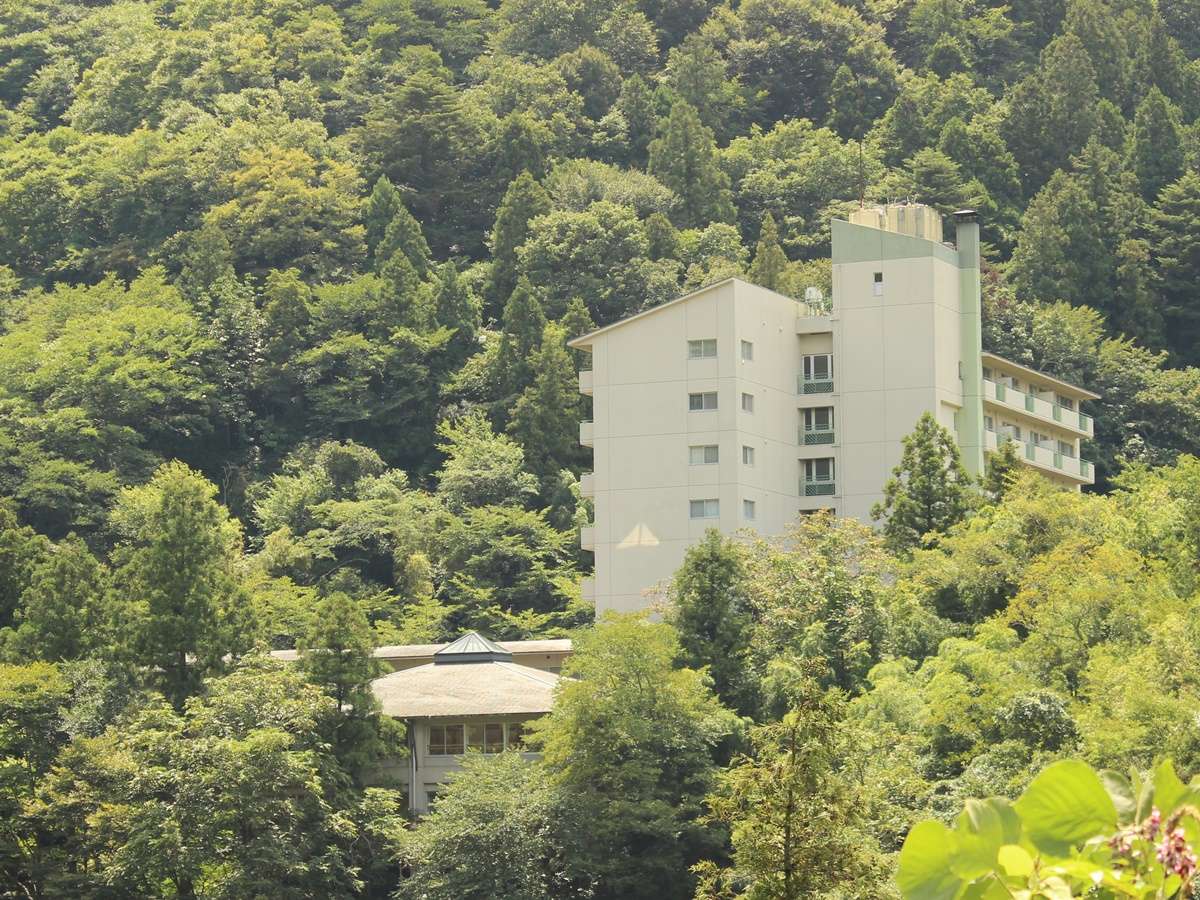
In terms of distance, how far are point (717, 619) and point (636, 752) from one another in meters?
5.95

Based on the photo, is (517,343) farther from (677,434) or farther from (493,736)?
(493,736)

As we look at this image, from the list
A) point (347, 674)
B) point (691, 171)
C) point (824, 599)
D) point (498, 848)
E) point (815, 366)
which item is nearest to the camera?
point (498, 848)

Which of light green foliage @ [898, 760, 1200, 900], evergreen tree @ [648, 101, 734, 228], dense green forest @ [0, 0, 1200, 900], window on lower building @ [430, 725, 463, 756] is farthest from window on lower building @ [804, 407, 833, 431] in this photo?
light green foliage @ [898, 760, 1200, 900]

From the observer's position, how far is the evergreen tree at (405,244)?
95.2m

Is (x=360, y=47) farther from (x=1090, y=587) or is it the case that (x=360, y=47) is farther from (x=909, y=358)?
(x=1090, y=587)

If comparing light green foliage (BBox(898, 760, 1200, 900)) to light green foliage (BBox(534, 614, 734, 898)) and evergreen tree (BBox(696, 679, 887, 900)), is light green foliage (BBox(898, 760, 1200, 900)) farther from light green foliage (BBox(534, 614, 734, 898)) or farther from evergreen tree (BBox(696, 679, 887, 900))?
light green foliage (BBox(534, 614, 734, 898))

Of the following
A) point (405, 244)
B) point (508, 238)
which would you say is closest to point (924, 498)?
point (508, 238)

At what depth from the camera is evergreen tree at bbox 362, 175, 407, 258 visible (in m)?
97.9

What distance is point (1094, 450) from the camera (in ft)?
270

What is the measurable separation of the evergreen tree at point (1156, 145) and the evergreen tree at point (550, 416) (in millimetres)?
32107

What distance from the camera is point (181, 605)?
170 ft

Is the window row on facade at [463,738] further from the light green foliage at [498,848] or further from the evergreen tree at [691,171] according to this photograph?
the evergreen tree at [691,171]

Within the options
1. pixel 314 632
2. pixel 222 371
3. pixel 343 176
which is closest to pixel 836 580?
pixel 314 632

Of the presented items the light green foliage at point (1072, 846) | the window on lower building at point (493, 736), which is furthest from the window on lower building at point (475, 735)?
the light green foliage at point (1072, 846)
